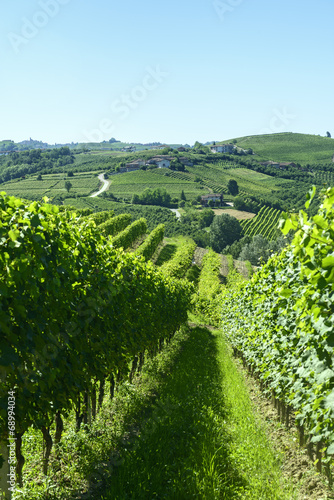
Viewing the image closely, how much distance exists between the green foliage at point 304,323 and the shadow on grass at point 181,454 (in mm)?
1301

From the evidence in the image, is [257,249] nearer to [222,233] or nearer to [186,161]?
[222,233]

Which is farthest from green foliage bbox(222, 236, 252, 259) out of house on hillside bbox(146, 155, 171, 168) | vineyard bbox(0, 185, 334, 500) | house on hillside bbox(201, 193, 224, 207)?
house on hillside bbox(146, 155, 171, 168)

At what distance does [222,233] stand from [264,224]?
1832 cm

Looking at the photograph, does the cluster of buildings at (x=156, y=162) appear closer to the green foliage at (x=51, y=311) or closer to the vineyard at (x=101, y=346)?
the vineyard at (x=101, y=346)

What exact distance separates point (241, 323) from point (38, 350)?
32.6 feet

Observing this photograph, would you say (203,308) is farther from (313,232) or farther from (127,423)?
(313,232)

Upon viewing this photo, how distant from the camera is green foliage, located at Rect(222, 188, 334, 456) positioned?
10.2 feet

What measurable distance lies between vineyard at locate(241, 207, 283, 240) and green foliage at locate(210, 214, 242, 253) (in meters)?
6.67

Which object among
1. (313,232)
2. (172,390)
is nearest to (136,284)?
(172,390)

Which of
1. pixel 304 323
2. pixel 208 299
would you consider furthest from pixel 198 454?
pixel 208 299

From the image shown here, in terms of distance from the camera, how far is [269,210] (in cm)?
11206

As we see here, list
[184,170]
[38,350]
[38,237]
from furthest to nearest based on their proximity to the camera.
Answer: [184,170]
[38,350]
[38,237]

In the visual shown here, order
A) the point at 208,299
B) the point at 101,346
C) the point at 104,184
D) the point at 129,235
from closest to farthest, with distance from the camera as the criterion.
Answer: the point at 101,346 → the point at 208,299 → the point at 129,235 → the point at 104,184

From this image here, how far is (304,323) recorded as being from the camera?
4.54 meters
